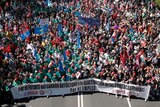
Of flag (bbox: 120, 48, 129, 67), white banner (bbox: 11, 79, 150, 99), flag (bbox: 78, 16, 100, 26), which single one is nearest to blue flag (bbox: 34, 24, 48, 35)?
flag (bbox: 78, 16, 100, 26)

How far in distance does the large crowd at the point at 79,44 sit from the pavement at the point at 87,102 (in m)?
1.07

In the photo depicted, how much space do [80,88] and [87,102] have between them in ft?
3.87

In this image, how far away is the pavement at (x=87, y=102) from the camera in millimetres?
21422

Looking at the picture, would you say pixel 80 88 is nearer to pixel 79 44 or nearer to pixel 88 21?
pixel 79 44

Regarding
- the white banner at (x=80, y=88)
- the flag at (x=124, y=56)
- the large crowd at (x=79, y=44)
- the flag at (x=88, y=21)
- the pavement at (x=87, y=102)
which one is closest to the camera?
the pavement at (x=87, y=102)

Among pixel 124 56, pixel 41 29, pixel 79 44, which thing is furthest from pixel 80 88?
pixel 41 29

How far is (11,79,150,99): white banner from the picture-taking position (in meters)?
21.8

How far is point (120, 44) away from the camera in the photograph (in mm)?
27203

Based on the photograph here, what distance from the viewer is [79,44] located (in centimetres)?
2619

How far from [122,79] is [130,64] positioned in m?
1.76

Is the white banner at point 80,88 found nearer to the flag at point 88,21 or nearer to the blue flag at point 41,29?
the blue flag at point 41,29

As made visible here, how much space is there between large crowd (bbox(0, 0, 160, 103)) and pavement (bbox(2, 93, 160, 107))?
1.07 m

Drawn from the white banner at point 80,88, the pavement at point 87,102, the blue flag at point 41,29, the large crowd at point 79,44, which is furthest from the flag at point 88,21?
the pavement at point 87,102

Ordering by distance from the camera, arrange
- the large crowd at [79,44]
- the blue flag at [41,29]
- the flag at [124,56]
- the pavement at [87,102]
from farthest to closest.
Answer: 1. the blue flag at [41,29]
2. the flag at [124,56]
3. the large crowd at [79,44]
4. the pavement at [87,102]
